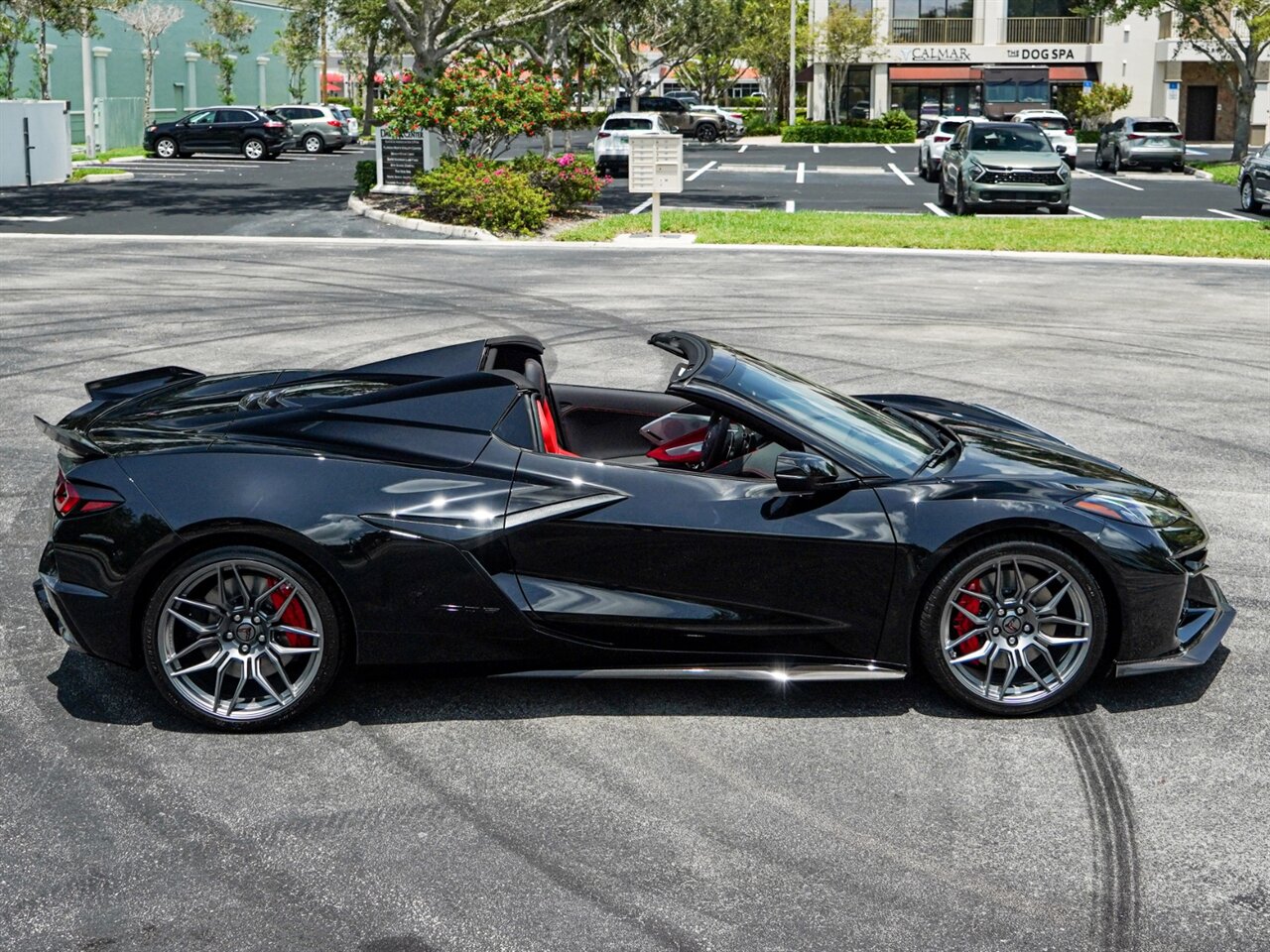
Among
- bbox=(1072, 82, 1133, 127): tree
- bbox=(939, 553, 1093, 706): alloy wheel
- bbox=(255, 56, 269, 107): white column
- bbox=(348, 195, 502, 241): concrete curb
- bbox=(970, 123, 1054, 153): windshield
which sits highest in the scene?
bbox=(255, 56, 269, 107): white column

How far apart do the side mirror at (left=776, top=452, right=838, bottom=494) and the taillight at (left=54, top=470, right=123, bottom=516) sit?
2.30 m

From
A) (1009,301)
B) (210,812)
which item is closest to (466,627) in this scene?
(210,812)

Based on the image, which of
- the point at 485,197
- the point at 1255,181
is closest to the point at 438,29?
the point at 485,197

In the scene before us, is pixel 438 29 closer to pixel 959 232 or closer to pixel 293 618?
pixel 959 232

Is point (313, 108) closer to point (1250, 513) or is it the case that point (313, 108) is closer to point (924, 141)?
point (924, 141)

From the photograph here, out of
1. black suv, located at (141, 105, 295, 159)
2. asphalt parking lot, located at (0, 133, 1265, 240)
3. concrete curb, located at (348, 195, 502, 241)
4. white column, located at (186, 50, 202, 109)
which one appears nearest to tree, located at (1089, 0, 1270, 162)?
asphalt parking lot, located at (0, 133, 1265, 240)

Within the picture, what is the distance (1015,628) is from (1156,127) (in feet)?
140

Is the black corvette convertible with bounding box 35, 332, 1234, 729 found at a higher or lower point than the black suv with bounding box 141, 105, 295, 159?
lower

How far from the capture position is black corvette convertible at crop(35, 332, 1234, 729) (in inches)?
203

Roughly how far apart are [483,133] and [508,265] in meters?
8.80

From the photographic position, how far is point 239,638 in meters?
5.20

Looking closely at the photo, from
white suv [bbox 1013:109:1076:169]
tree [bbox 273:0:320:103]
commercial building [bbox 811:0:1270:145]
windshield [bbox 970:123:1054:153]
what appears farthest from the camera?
commercial building [bbox 811:0:1270:145]

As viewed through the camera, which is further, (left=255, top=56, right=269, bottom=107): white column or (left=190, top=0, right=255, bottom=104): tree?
(left=255, top=56, right=269, bottom=107): white column

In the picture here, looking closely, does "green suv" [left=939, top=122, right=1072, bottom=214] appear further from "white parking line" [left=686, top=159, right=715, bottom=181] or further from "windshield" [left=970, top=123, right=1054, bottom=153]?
"white parking line" [left=686, top=159, right=715, bottom=181]
